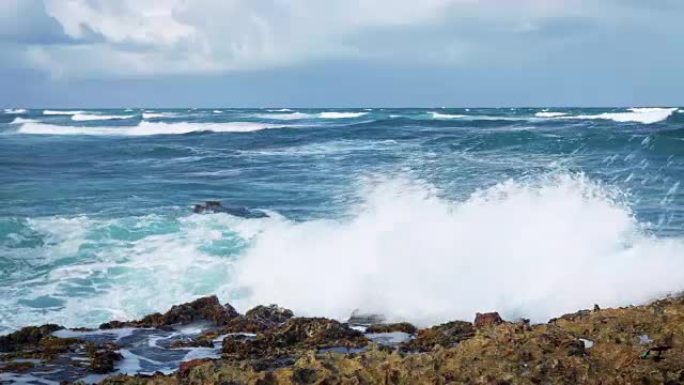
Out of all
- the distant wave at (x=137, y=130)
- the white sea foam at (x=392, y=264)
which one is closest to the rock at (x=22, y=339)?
the white sea foam at (x=392, y=264)

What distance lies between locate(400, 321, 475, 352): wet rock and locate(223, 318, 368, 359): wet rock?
0.55 m

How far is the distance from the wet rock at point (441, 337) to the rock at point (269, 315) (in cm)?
209

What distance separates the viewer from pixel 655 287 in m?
9.17

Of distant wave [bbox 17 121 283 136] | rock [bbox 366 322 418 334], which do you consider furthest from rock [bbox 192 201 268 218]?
distant wave [bbox 17 121 283 136]

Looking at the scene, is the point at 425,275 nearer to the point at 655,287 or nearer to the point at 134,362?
the point at 655,287

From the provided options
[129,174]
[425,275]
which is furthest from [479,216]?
[129,174]

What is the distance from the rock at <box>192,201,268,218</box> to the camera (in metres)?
16.3

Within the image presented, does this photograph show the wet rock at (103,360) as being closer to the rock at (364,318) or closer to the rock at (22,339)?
the rock at (22,339)

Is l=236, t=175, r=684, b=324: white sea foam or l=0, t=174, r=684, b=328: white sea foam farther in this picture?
l=0, t=174, r=684, b=328: white sea foam

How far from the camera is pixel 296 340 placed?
696cm

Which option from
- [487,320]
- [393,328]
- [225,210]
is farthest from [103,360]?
[225,210]

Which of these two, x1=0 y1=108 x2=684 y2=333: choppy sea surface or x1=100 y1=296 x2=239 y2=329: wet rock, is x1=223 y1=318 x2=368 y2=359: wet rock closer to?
x1=100 y1=296 x2=239 y2=329: wet rock

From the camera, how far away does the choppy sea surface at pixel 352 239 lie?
970cm

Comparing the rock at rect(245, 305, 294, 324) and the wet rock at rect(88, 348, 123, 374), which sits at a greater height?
the wet rock at rect(88, 348, 123, 374)
